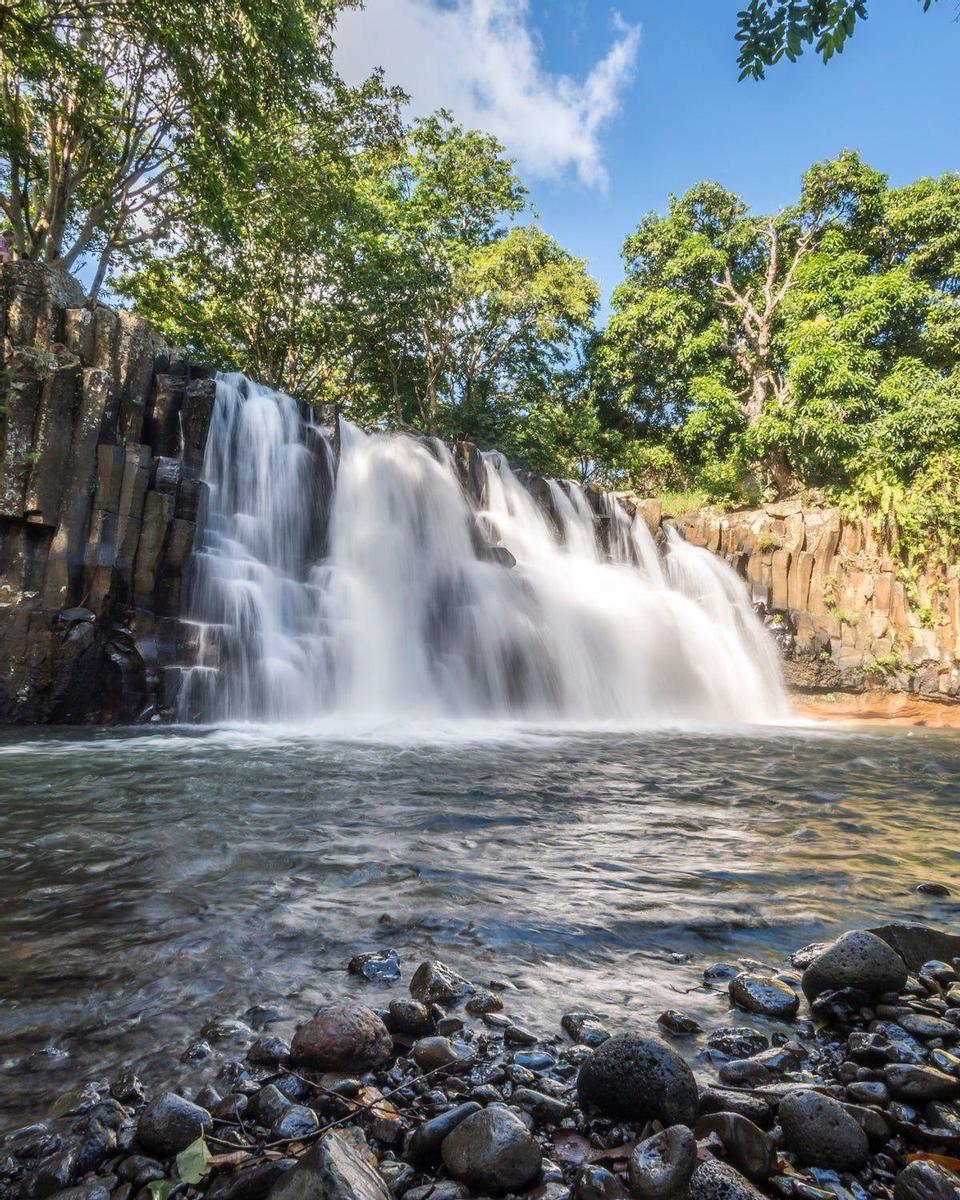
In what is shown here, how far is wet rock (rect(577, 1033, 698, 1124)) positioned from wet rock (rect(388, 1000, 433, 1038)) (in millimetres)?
565

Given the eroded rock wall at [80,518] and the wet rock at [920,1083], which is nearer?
the wet rock at [920,1083]

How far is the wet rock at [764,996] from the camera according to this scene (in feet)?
7.74

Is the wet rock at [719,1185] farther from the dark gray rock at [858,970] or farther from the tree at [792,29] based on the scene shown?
the tree at [792,29]

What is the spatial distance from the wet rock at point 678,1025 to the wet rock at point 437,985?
690 mm

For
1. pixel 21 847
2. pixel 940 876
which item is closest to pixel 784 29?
pixel 940 876

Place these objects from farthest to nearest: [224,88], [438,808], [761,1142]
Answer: [224,88] → [438,808] → [761,1142]

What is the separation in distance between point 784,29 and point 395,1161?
5.70 m

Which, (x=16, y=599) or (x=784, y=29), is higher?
(x=784, y=29)

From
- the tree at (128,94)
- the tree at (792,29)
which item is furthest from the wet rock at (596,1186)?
the tree at (128,94)

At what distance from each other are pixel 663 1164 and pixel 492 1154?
400mm

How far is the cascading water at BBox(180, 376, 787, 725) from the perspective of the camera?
39.7 ft

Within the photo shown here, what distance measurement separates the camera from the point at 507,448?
27.9 meters

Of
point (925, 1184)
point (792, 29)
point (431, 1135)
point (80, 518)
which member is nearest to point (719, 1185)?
point (925, 1184)

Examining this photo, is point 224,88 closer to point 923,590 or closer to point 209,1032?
point 209,1032
